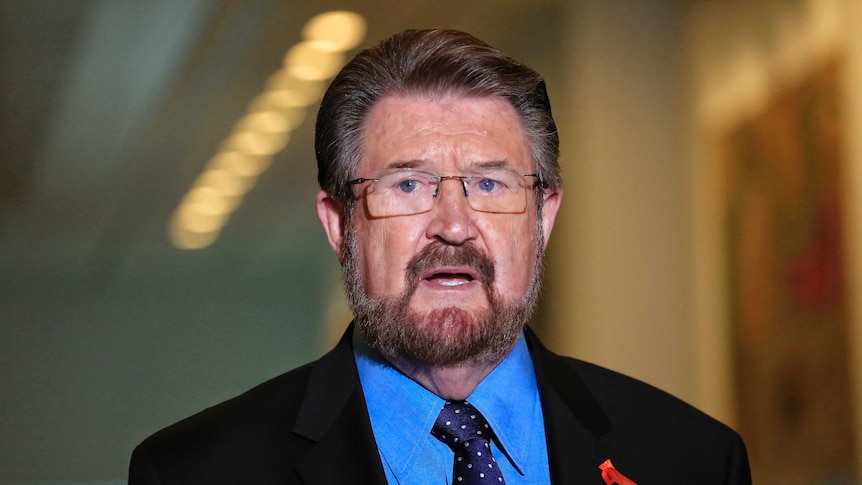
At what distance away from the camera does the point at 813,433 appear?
14.7 feet

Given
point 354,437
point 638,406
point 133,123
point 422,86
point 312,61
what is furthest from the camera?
point 312,61

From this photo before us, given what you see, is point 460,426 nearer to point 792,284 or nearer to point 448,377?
point 448,377

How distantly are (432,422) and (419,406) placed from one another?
0.05 m

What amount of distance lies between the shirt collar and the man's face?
0.10 metres

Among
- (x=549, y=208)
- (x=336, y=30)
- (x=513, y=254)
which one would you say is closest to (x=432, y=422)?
(x=513, y=254)

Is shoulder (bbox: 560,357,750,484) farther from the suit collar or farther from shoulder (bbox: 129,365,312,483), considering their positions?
shoulder (bbox: 129,365,312,483)

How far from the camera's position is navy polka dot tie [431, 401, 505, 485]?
7.16 ft

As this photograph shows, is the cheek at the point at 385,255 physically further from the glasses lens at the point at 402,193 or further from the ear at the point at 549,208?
the ear at the point at 549,208

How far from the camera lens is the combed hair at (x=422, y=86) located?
242 centimetres

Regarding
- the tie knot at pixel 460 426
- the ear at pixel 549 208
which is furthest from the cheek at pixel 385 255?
the ear at pixel 549 208

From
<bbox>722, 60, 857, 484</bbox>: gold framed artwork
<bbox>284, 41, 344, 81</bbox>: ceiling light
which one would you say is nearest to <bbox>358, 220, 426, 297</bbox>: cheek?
<bbox>722, 60, 857, 484</bbox>: gold framed artwork

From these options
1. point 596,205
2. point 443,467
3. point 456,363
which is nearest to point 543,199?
point 456,363

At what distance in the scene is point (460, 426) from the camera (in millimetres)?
2270

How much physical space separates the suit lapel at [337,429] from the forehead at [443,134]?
1.66ft
